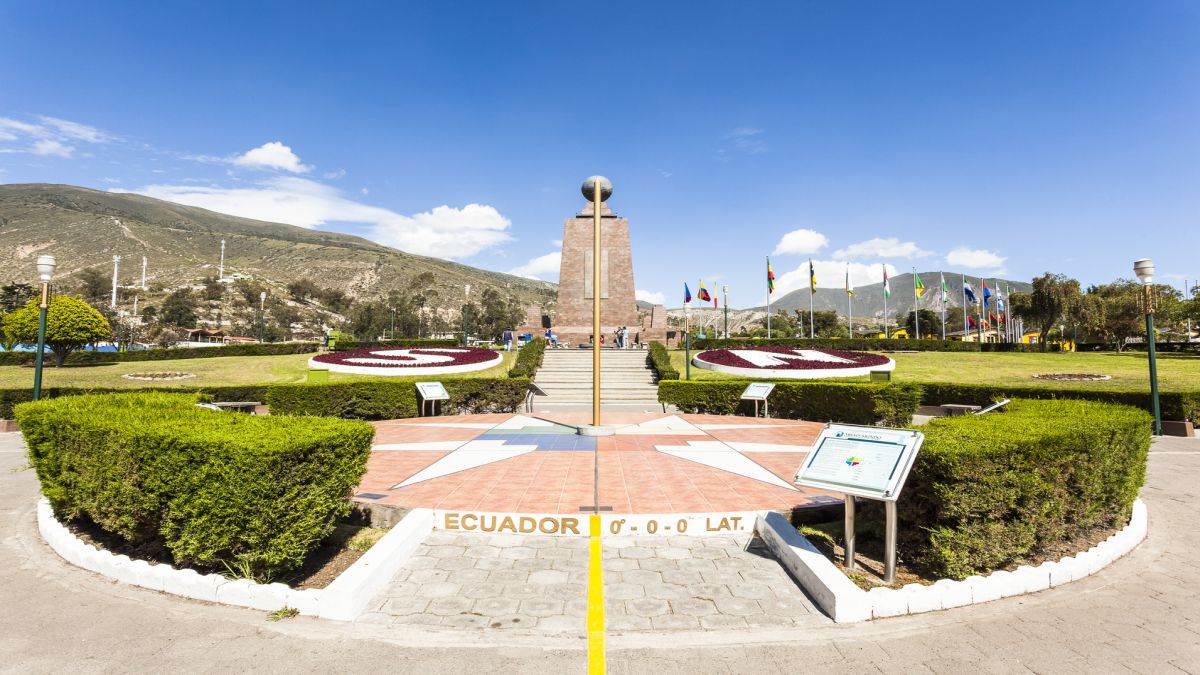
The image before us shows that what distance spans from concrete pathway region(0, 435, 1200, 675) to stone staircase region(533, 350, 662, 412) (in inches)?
521

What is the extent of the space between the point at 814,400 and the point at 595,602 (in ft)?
39.7

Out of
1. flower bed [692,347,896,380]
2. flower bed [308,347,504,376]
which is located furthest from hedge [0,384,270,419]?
flower bed [692,347,896,380]

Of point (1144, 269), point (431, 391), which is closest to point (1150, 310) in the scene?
point (1144, 269)

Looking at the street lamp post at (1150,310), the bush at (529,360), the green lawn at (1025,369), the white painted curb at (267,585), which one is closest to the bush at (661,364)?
the green lawn at (1025,369)

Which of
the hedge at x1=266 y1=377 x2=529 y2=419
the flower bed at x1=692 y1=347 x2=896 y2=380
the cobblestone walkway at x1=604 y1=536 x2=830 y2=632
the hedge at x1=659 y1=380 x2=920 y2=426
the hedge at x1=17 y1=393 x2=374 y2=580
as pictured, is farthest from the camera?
the flower bed at x1=692 y1=347 x2=896 y2=380

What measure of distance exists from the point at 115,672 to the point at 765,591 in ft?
14.2

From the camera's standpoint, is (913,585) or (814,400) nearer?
(913,585)

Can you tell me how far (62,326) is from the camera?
27047mm

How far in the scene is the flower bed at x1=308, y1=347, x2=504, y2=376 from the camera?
71.0 feet

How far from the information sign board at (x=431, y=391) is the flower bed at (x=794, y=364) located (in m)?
11.8

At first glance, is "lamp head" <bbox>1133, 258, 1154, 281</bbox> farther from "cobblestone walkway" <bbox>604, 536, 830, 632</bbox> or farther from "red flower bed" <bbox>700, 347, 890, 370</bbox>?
"cobblestone walkway" <bbox>604, 536, 830, 632</bbox>

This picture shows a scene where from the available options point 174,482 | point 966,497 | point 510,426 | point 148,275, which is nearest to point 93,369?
point 510,426

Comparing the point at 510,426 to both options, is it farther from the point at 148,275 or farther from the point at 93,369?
the point at 148,275

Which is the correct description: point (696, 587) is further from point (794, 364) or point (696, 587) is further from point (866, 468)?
point (794, 364)
